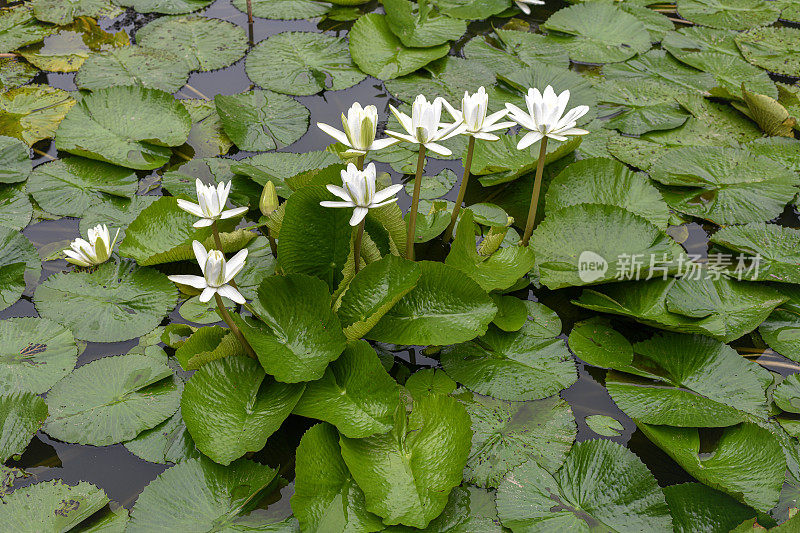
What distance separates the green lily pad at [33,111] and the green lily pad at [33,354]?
4.44ft

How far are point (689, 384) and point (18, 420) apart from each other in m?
2.41

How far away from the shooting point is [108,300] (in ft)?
8.23

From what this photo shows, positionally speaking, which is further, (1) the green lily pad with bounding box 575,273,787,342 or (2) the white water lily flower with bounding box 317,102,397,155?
(1) the green lily pad with bounding box 575,273,787,342

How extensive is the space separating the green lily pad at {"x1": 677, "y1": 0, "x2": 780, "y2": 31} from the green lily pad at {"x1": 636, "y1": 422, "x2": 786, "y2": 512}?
3431mm

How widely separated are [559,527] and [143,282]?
190cm

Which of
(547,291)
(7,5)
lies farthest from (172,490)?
(7,5)

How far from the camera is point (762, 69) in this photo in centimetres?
402

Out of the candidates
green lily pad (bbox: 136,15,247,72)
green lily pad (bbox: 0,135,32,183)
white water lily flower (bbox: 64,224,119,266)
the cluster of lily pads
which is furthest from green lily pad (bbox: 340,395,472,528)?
green lily pad (bbox: 136,15,247,72)

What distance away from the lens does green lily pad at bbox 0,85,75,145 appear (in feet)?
10.8

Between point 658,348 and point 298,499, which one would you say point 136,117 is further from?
point 658,348

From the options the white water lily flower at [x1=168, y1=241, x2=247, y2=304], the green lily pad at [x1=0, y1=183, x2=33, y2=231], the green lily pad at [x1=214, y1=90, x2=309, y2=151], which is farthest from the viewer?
the green lily pad at [x1=214, y1=90, x2=309, y2=151]

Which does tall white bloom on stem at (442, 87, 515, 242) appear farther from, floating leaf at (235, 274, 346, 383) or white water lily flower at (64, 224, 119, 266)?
white water lily flower at (64, 224, 119, 266)

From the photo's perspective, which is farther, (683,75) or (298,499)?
(683,75)

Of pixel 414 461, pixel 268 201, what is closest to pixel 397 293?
pixel 414 461
